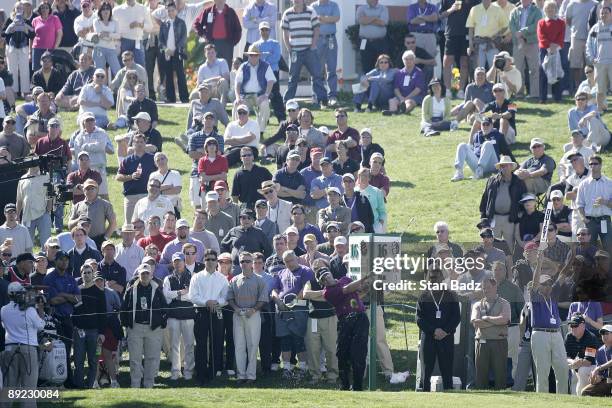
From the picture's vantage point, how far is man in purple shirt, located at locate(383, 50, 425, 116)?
30.7 metres

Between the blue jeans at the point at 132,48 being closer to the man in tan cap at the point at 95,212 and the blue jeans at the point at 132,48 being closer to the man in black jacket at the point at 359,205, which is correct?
the man in tan cap at the point at 95,212

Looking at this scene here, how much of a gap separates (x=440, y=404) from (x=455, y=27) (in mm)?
14827

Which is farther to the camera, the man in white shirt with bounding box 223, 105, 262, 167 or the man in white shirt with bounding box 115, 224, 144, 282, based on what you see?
the man in white shirt with bounding box 223, 105, 262, 167

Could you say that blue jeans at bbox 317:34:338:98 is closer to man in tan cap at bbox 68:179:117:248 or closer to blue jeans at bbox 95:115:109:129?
blue jeans at bbox 95:115:109:129

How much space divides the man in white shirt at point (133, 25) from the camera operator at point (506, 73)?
7191 mm

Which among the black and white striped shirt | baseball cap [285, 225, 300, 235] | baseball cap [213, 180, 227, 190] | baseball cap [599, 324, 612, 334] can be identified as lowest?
baseball cap [599, 324, 612, 334]

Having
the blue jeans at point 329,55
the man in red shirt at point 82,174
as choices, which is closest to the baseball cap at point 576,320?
the man in red shirt at point 82,174

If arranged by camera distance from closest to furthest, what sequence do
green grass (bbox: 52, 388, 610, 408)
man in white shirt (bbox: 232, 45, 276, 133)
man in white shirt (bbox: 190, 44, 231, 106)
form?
green grass (bbox: 52, 388, 610, 408) → man in white shirt (bbox: 232, 45, 276, 133) → man in white shirt (bbox: 190, 44, 231, 106)

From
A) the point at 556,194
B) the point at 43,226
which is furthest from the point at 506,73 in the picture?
the point at 43,226

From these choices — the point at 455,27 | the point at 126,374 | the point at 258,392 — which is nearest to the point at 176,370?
the point at 126,374

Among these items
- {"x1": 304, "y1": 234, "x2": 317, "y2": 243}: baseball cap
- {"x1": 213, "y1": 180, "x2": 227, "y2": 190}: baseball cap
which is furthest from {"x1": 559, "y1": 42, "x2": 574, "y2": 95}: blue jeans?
{"x1": 304, "y1": 234, "x2": 317, "y2": 243}: baseball cap

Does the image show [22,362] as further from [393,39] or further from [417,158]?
[393,39]

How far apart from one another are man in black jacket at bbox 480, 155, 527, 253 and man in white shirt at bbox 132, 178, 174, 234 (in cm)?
474

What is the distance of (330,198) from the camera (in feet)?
75.8
